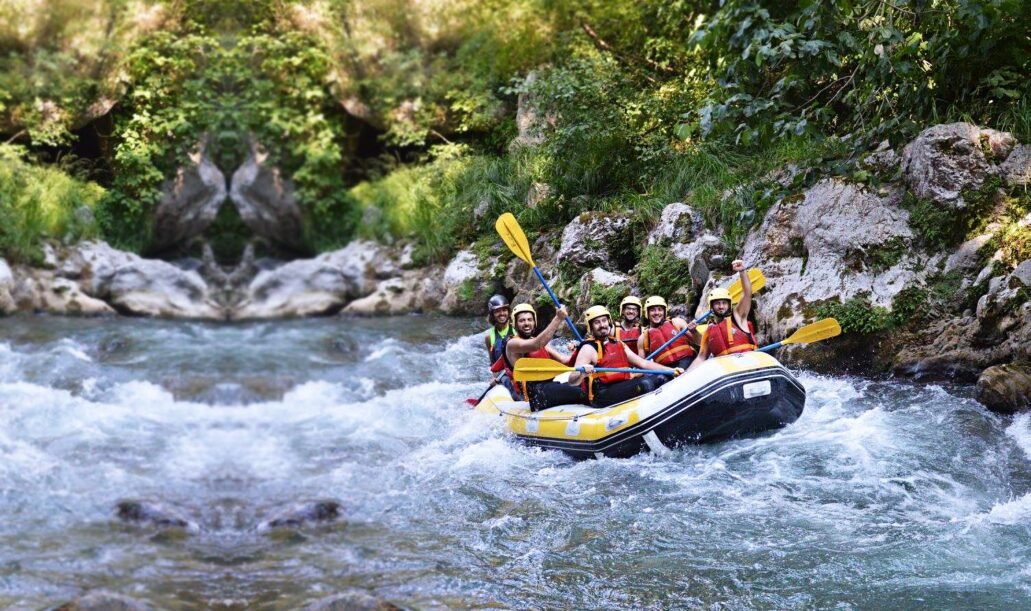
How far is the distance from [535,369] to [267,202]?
901 centimetres

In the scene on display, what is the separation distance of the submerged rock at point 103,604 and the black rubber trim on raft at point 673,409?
3.27m

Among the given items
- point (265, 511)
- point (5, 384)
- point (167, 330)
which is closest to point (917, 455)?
point (265, 511)

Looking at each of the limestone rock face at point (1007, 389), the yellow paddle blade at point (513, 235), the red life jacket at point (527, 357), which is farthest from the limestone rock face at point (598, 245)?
the limestone rock face at point (1007, 389)

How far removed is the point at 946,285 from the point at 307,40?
10282 mm

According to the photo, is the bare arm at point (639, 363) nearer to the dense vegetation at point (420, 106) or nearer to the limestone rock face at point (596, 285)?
the dense vegetation at point (420, 106)

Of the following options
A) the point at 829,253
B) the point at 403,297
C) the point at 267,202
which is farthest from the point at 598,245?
the point at 267,202

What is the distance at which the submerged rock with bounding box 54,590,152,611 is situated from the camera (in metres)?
3.46

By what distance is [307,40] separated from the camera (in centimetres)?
1443

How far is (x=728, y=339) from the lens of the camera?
21.6ft

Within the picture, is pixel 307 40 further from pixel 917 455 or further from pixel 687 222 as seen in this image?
pixel 917 455

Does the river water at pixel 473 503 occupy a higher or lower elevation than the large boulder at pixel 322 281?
lower

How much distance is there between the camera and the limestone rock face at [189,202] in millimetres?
13391

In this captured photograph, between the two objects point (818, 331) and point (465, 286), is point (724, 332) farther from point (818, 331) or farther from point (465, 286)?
point (465, 286)

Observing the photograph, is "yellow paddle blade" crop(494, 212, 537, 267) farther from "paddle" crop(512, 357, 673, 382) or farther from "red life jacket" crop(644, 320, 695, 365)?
"paddle" crop(512, 357, 673, 382)
